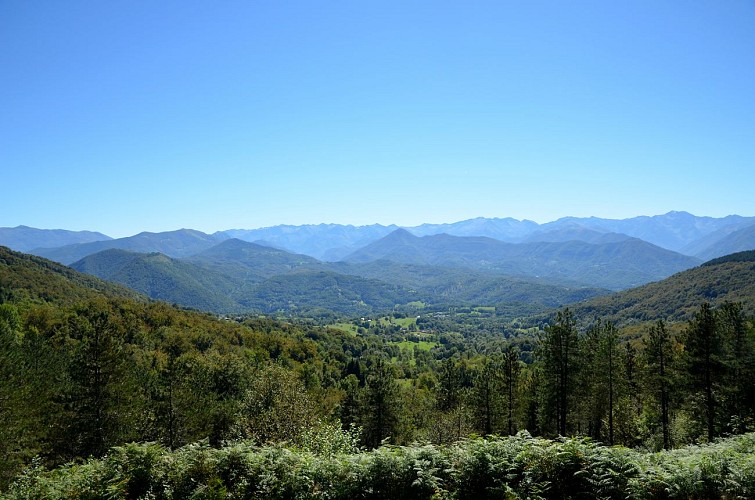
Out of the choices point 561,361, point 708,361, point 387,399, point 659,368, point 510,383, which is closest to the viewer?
point 708,361

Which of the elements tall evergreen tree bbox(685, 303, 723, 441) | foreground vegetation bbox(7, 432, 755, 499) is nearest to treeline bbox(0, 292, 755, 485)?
tall evergreen tree bbox(685, 303, 723, 441)

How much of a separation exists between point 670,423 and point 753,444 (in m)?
25.3

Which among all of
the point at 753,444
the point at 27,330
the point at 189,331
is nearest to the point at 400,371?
the point at 189,331

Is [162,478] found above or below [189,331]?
above

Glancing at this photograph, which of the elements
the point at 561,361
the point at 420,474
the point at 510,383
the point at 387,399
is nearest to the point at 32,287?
the point at 387,399

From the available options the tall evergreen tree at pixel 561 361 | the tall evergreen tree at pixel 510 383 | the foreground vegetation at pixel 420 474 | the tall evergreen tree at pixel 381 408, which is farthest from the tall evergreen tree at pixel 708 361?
the tall evergreen tree at pixel 381 408

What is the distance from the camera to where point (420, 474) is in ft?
39.1

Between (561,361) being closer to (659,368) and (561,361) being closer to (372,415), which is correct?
(659,368)

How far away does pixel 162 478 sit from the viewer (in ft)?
43.1

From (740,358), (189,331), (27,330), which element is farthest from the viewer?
(189,331)

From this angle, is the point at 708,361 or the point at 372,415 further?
the point at 372,415

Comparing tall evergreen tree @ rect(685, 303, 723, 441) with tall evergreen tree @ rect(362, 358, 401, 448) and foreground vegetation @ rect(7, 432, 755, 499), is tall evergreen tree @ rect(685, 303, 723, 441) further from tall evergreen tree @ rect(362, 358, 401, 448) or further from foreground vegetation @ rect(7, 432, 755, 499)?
tall evergreen tree @ rect(362, 358, 401, 448)

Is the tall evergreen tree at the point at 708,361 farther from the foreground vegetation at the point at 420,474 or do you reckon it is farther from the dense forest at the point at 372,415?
the foreground vegetation at the point at 420,474

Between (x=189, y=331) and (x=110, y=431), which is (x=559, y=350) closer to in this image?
(x=110, y=431)
